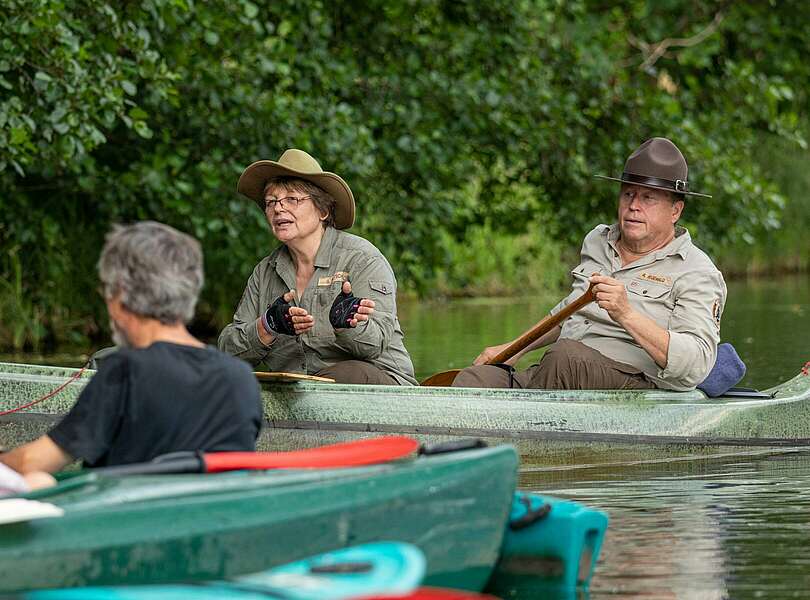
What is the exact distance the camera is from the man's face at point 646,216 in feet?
20.5

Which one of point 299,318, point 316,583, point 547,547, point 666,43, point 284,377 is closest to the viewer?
point 316,583

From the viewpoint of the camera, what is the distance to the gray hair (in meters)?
3.48

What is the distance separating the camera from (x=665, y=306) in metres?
6.17

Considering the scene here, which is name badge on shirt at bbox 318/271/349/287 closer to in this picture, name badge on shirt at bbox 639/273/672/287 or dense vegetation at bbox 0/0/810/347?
name badge on shirt at bbox 639/273/672/287

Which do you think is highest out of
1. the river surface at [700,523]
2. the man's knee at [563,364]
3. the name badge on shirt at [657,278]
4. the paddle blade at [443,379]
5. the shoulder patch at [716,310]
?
the name badge on shirt at [657,278]

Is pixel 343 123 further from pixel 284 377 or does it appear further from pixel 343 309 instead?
pixel 343 309

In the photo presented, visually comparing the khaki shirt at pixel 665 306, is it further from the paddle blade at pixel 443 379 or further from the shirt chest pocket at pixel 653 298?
the paddle blade at pixel 443 379

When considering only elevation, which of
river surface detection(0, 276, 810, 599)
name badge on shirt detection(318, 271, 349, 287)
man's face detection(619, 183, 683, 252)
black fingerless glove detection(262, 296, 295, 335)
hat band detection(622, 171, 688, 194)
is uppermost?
hat band detection(622, 171, 688, 194)

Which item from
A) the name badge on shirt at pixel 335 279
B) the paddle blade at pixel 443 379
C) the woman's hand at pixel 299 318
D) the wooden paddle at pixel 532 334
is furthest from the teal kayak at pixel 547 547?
the paddle blade at pixel 443 379

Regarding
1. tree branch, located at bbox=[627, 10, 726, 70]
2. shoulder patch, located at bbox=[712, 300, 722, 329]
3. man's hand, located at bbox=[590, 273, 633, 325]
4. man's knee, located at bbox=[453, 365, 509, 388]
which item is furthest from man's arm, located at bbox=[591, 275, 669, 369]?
tree branch, located at bbox=[627, 10, 726, 70]

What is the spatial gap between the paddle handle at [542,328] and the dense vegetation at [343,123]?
139 inches

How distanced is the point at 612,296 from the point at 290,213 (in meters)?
1.36

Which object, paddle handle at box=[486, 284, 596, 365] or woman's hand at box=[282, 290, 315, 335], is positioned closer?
woman's hand at box=[282, 290, 315, 335]

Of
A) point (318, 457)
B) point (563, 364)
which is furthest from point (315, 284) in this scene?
point (318, 457)
